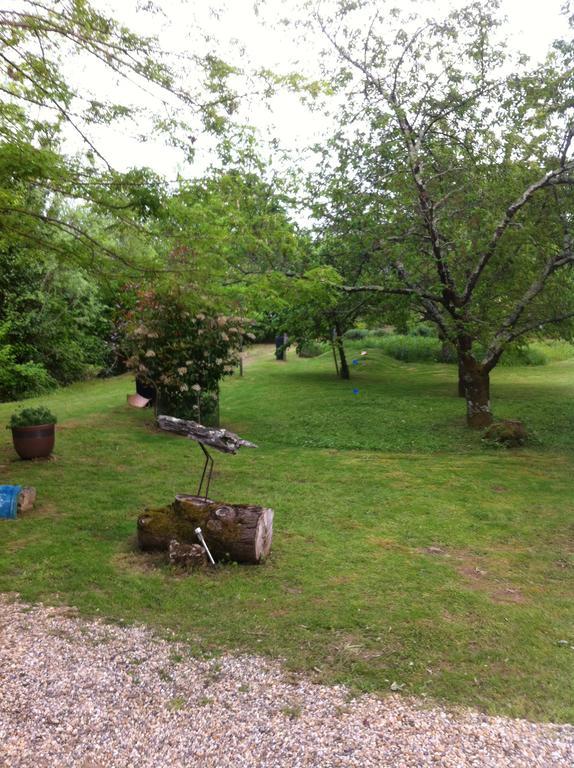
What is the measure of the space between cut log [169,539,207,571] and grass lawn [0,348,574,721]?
13cm

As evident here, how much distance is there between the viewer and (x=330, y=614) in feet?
13.9

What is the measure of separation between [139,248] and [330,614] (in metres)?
5.37

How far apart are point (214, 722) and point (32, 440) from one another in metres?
6.59

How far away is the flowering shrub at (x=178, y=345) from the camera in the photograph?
10461 mm

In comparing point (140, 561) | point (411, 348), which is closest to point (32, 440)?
point (140, 561)

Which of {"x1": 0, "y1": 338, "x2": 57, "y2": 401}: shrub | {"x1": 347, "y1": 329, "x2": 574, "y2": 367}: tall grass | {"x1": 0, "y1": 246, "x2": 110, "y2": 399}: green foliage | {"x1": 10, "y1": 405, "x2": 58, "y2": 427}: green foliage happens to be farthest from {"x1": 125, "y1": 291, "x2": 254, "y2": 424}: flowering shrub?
{"x1": 347, "y1": 329, "x2": 574, "y2": 367}: tall grass

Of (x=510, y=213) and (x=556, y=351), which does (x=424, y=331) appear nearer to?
(x=556, y=351)

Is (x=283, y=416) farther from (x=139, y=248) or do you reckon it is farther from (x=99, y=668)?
(x=99, y=668)

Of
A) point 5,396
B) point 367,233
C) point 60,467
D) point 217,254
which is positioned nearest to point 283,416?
point 367,233

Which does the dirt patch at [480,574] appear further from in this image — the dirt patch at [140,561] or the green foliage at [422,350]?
the green foliage at [422,350]

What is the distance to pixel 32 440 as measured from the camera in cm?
856

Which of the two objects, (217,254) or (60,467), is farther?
(60,467)

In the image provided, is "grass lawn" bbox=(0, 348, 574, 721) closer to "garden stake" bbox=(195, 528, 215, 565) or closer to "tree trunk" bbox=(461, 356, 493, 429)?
"garden stake" bbox=(195, 528, 215, 565)

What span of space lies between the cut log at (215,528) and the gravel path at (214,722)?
→ 4.80 feet
